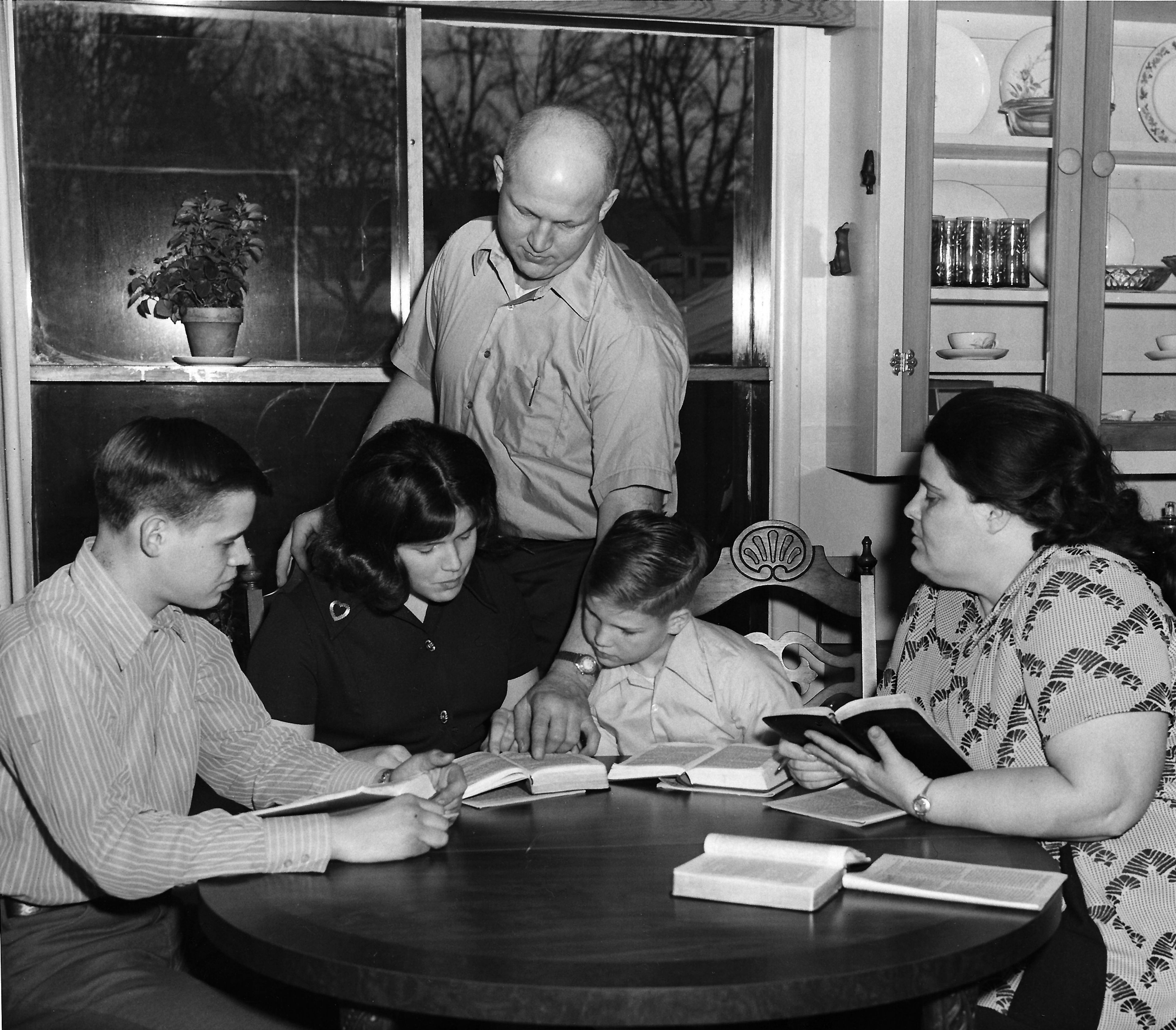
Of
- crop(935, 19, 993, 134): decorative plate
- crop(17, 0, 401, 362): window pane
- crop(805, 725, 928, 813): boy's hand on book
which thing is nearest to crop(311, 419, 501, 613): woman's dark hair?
crop(805, 725, 928, 813): boy's hand on book

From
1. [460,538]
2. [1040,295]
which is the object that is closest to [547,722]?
[460,538]

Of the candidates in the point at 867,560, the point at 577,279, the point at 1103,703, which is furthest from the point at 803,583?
the point at 1103,703

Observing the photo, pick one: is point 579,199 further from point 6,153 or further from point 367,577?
point 6,153

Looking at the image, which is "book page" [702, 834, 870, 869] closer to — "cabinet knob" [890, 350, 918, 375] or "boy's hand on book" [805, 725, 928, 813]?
"boy's hand on book" [805, 725, 928, 813]

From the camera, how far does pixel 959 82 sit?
313 cm

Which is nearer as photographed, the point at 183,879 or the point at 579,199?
the point at 183,879

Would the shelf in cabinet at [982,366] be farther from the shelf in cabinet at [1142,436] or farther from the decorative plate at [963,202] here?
the decorative plate at [963,202]

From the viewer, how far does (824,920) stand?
125 cm

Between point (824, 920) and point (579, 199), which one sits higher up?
point (579, 199)

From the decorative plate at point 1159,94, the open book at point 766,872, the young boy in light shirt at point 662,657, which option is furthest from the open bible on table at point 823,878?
the decorative plate at point 1159,94

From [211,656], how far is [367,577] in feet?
0.93

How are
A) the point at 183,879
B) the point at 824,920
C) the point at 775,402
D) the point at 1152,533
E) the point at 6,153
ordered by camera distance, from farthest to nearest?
the point at 775,402, the point at 6,153, the point at 1152,533, the point at 183,879, the point at 824,920

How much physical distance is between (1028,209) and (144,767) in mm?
2528

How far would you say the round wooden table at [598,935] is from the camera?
1111mm
